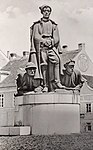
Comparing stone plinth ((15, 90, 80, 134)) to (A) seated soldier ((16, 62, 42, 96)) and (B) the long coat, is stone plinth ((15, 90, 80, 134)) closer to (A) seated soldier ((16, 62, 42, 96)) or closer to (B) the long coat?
(A) seated soldier ((16, 62, 42, 96))

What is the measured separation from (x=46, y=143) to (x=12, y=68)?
12.7 m

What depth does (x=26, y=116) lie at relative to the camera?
495 centimetres

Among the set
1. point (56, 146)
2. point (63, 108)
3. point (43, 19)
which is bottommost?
point (56, 146)

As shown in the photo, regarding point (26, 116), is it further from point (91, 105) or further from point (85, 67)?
point (85, 67)

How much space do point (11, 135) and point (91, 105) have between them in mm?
10825

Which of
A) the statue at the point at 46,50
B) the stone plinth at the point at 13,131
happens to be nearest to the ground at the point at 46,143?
the stone plinth at the point at 13,131

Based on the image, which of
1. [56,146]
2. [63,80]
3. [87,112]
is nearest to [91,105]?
[87,112]

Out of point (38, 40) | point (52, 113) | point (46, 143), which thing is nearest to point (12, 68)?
point (38, 40)

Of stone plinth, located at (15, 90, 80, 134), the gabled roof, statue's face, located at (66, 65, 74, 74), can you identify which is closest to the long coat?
statue's face, located at (66, 65, 74, 74)

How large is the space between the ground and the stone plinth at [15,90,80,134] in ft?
1.18

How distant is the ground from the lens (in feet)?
13.1

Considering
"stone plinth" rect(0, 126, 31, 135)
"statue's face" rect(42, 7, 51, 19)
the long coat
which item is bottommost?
"stone plinth" rect(0, 126, 31, 135)

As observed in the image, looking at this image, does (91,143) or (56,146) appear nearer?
(56,146)

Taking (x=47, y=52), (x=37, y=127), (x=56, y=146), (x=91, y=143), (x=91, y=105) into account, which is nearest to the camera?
(x=56, y=146)
